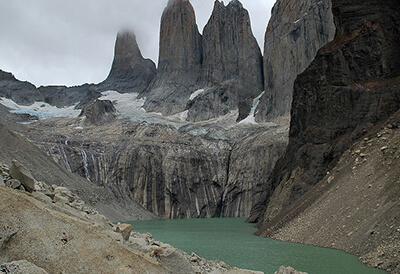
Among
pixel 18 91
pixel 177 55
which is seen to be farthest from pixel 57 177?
pixel 18 91

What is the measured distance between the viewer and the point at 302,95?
5409 centimetres

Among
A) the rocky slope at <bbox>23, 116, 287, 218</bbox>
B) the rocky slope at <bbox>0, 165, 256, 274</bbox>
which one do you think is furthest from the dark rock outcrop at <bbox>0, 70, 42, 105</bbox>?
the rocky slope at <bbox>0, 165, 256, 274</bbox>

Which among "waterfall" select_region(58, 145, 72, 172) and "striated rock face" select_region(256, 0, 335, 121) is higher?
"striated rock face" select_region(256, 0, 335, 121)

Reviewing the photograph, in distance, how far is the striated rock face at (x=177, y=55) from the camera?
5546 inches

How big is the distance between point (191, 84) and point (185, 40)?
45.1ft

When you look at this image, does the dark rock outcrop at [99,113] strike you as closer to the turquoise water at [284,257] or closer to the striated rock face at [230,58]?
the striated rock face at [230,58]

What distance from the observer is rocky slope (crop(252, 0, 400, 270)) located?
4382cm

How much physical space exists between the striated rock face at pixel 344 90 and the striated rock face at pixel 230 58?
73354mm

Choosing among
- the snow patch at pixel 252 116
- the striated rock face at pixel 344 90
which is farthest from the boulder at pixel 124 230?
the snow patch at pixel 252 116

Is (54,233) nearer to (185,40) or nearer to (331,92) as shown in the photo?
(331,92)

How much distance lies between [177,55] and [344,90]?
331 feet

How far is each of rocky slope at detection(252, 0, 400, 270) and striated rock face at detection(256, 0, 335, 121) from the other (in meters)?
52.3

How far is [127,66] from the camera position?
17075 cm

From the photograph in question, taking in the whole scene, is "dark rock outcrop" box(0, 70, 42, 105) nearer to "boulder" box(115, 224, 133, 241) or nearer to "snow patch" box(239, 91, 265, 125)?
"snow patch" box(239, 91, 265, 125)
